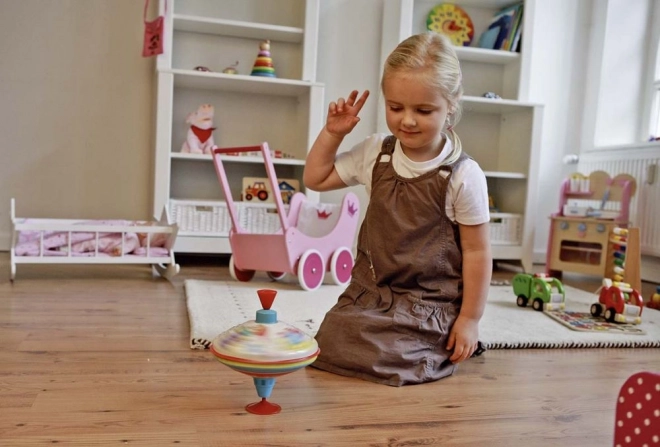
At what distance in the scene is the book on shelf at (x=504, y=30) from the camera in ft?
9.20

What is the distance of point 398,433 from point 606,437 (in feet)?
1.01

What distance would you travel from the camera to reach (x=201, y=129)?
102 inches

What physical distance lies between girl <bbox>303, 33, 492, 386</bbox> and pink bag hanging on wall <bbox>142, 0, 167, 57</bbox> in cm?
145

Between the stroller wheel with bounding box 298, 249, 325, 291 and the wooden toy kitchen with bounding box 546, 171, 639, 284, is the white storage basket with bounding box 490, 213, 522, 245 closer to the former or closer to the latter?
the wooden toy kitchen with bounding box 546, 171, 639, 284

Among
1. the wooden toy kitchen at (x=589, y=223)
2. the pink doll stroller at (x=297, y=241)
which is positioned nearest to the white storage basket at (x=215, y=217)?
the pink doll stroller at (x=297, y=241)

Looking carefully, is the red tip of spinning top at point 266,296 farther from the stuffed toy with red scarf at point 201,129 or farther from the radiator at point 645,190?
the radiator at point 645,190

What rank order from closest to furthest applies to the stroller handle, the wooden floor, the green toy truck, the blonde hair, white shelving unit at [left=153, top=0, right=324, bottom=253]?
the wooden floor < the blonde hair < the green toy truck < the stroller handle < white shelving unit at [left=153, top=0, right=324, bottom=253]

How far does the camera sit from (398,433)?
89 cm

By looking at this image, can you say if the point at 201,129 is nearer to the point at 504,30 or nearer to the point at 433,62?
the point at 504,30

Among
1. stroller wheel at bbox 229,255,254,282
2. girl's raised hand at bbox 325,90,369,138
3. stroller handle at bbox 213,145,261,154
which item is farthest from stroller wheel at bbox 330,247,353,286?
girl's raised hand at bbox 325,90,369,138

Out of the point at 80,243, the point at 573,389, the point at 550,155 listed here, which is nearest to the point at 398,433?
the point at 573,389

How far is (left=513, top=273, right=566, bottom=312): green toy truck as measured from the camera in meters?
1.79

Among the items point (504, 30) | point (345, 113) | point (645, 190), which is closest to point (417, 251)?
point (345, 113)

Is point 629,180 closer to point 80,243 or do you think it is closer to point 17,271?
point 80,243
